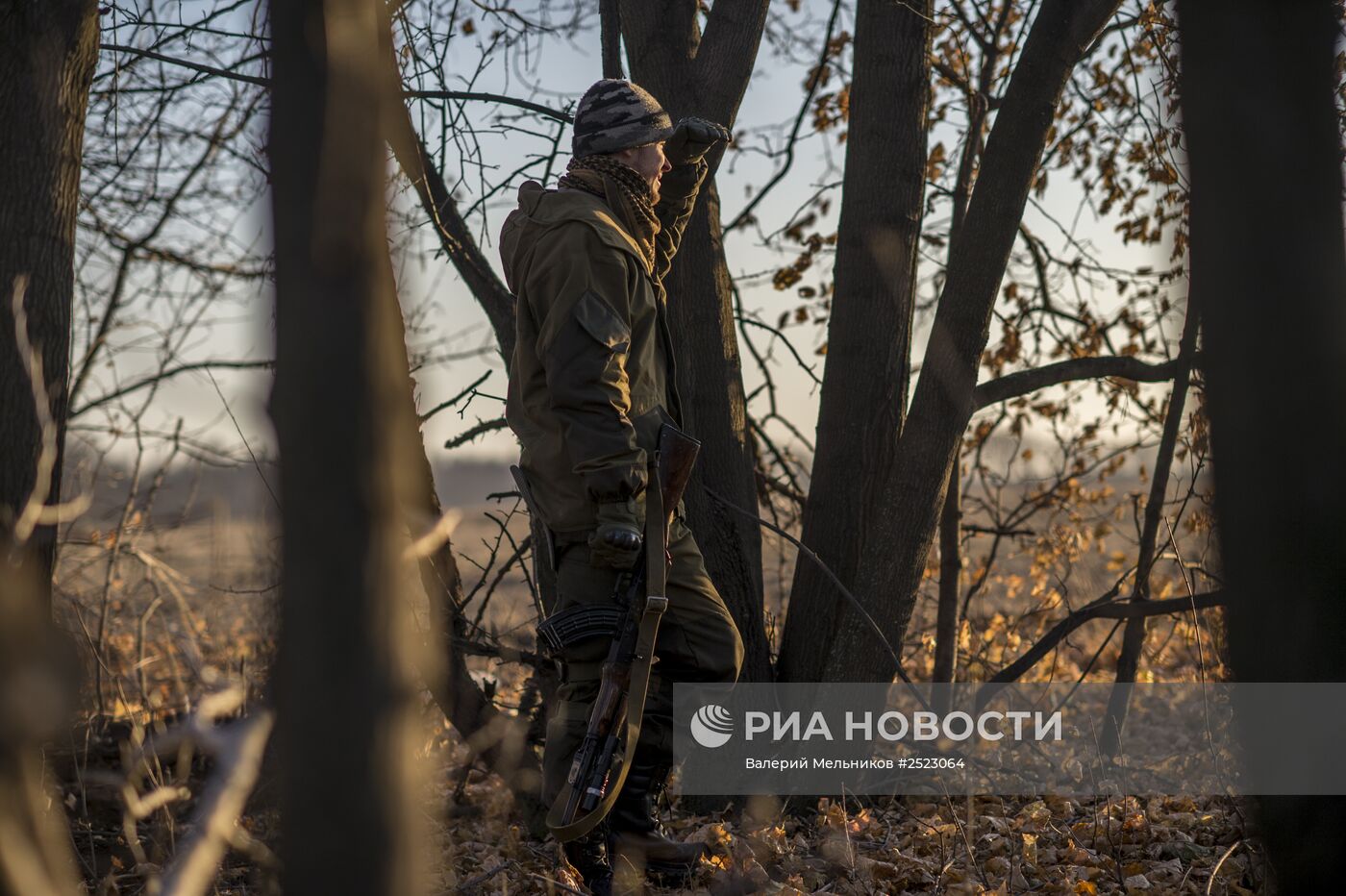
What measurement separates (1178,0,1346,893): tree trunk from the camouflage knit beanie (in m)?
1.81

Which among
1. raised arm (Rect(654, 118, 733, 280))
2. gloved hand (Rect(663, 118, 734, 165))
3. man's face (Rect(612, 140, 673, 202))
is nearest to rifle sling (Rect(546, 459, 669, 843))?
raised arm (Rect(654, 118, 733, 280))

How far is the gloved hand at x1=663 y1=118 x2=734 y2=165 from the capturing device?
382 cm

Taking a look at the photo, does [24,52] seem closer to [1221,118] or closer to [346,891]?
[346,891]

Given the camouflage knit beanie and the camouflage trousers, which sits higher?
the camouflage knit beanie

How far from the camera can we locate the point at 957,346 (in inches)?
171

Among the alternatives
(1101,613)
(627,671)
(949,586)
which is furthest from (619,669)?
(949,586)

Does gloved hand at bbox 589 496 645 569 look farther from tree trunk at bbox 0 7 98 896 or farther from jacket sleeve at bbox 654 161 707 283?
tree trunk at bbox 0 7 98 896

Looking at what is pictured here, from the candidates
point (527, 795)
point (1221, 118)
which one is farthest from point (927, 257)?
point (1221, 118)

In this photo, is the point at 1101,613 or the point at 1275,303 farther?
the point at 1101,613

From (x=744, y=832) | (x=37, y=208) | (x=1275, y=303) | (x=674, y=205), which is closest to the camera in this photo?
(x=1275, y=303)

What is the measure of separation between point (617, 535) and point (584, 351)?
520 millimetres

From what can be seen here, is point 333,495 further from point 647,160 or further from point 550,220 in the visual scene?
point 647,160

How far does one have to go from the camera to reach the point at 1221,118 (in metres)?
2.05

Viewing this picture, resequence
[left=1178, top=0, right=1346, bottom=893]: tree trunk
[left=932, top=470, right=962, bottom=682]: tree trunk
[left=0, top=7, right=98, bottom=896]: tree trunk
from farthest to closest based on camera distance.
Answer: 1. [left=932, top=470, right=962, bottom=682]: tree trunk
2. [left=0, top=7, right=98, bottom=896]: tree trunk
3. [left=1178, top=0, right=1346, bottom=893]: tree trunk
